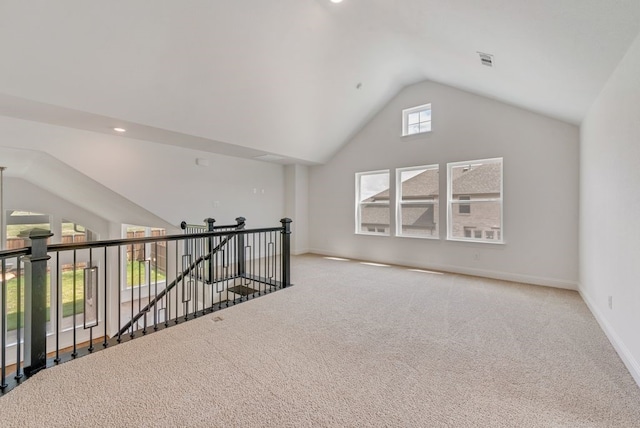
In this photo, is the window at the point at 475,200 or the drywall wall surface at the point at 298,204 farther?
the drywall wall surface at the point at 298,204

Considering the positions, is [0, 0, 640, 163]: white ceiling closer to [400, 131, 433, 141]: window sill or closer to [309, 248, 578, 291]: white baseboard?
[400, 131, 433, 141]: window sill

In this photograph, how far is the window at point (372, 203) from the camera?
627cm

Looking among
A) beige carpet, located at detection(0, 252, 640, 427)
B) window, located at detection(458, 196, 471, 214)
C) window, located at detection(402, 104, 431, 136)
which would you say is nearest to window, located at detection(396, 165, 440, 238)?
window, located at detection(458, 196, 471, 214)

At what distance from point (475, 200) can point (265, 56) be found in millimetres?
4169

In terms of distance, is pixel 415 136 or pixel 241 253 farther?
pixel 415 136

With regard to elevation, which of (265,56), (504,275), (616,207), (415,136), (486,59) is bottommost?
(504,275)

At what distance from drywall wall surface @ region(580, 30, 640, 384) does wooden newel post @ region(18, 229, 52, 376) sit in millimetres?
4302

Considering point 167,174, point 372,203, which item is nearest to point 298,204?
point 372,203

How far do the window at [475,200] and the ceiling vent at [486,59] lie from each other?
6.09ft

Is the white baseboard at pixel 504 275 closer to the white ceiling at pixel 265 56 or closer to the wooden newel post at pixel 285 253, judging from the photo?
the white ceiling at pixel 265 56

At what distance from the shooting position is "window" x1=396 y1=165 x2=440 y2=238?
218 inches

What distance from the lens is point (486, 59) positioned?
11.2ft

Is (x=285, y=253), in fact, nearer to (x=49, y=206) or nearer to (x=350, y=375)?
(x=350, y=375)

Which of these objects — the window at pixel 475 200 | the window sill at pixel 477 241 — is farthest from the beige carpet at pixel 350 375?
the window at pixel 475 200
